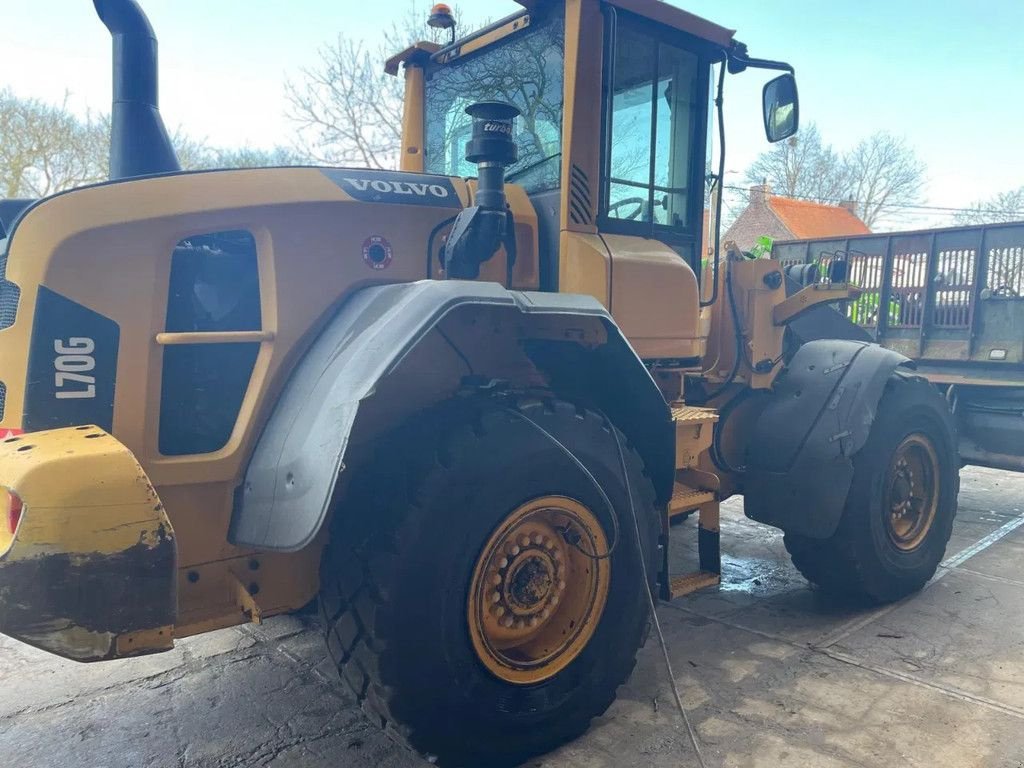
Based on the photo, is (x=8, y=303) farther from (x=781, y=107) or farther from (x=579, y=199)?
(x=781, y=107)

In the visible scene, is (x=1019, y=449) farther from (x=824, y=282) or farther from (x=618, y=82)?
(x=618, y=82)

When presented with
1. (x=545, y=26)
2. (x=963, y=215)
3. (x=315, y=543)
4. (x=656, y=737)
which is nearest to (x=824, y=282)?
(x=545, y=26)

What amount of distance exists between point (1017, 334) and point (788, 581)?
3.25 m

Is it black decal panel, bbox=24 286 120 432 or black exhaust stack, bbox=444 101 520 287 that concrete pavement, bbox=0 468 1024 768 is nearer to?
black decal panel, bbox=24 286 120 432

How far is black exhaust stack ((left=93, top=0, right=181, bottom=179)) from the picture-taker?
3.33 metres

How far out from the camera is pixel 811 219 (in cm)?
3216

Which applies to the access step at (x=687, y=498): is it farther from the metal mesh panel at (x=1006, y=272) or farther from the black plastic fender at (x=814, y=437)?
the metal mesh panel at (x=1006, y=272)

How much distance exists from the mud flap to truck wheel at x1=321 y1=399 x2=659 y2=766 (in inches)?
25.1

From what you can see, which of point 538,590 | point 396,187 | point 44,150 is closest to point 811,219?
point 44,150

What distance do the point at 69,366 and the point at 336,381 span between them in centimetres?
79

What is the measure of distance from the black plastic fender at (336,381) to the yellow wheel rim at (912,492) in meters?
2.27

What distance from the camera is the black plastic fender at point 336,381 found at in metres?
2.37

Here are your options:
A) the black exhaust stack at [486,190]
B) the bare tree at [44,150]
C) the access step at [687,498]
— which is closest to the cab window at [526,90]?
the black exhaust stack at [486,190]

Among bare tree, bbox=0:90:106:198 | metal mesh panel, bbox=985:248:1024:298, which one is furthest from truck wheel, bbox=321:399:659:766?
bare tree, bbox=0:90:106:198
